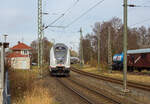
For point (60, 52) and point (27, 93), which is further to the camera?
point (60, 52)

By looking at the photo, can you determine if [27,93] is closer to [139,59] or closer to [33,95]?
[33,95]

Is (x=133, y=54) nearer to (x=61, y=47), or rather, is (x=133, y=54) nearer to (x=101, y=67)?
(x=101, y=67)

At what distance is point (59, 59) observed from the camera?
2370cm

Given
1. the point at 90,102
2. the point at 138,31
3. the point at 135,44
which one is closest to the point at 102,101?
the point at 90,102

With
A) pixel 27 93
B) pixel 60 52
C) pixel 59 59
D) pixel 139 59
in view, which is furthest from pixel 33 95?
pixel 139 59

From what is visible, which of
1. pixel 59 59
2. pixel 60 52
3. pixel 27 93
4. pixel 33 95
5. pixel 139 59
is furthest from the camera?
pixel 139 59

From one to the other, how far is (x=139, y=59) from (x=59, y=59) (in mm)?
13436

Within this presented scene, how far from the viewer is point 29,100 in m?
9.73

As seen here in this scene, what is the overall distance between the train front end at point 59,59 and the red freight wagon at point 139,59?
462 inches

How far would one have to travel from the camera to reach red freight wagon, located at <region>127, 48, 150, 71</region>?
28953 millimetres

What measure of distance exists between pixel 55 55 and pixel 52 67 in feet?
4.61

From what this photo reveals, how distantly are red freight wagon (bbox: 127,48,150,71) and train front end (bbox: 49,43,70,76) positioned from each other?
462 inches

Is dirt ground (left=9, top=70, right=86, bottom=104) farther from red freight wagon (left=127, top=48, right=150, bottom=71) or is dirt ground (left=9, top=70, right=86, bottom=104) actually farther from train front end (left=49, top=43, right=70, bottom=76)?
red freight wagon (left=127, top=48, right=150, bottom=71)

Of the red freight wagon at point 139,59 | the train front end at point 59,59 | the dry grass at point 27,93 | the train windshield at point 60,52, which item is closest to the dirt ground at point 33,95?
the dry grass at point 27,93
